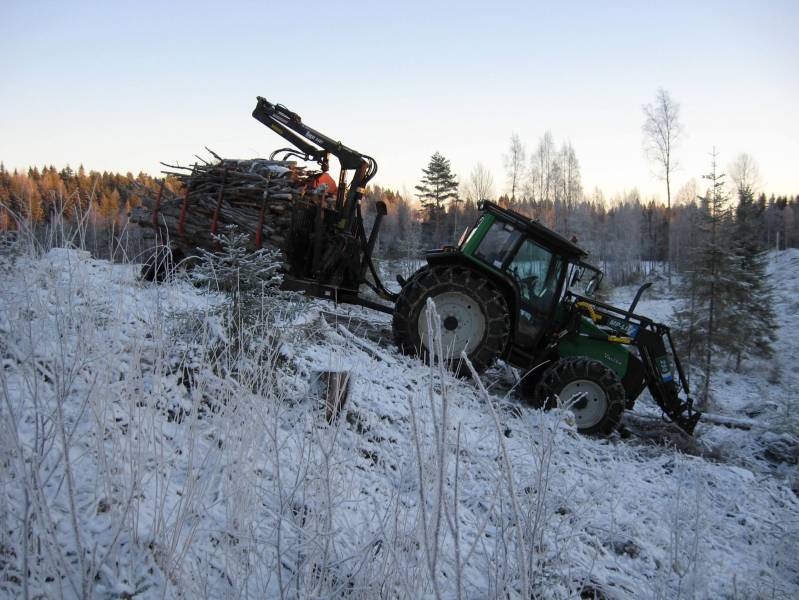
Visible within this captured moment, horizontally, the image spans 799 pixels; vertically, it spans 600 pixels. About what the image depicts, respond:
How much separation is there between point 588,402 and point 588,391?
0.69 feet

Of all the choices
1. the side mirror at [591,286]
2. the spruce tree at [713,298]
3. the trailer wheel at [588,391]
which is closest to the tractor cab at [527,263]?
the side mirror at [591,286]

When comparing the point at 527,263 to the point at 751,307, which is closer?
the point at 527,263

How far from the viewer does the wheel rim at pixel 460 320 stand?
19.6ft

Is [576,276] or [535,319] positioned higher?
[576,276]

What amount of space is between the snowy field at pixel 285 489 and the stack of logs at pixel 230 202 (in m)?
2.31

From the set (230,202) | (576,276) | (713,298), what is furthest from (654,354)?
(713,298)

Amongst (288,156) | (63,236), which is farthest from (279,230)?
(63,236)

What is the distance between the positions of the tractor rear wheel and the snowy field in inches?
39.5

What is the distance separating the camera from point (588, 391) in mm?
5559

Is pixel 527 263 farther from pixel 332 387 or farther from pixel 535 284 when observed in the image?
pixel 332 387

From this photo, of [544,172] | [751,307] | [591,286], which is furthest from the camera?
[544,172]

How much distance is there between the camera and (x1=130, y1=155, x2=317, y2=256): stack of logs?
6.77 m

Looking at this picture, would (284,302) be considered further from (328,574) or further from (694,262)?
(694,262)

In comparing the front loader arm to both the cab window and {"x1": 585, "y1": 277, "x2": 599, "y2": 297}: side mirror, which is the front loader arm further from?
the cab window
